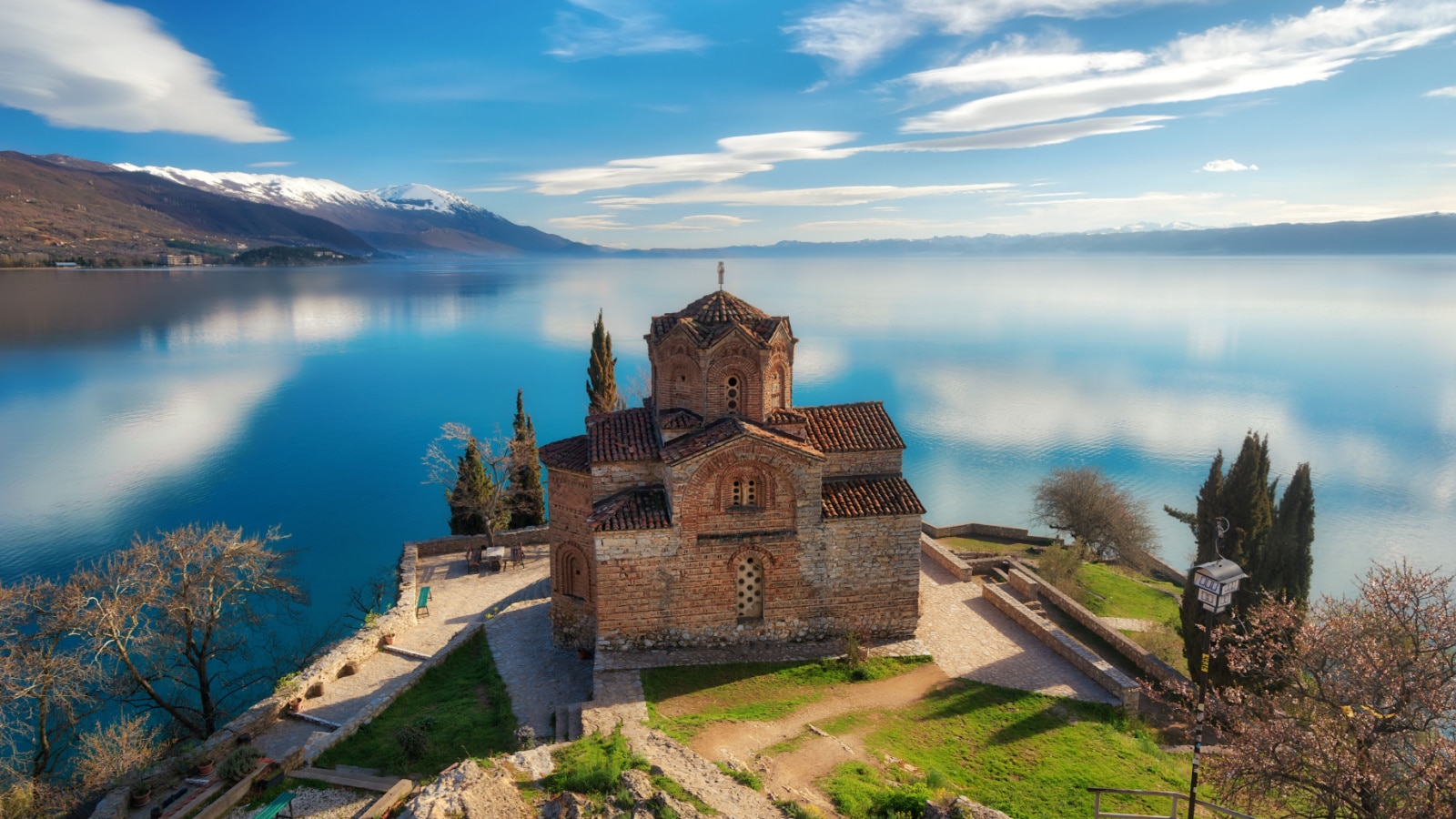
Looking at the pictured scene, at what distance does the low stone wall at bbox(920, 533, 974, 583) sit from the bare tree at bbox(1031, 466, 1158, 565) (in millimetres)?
9079

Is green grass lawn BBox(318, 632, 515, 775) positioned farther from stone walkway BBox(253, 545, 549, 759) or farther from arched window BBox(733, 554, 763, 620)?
arched window BBox(733, 554, 763, 620)

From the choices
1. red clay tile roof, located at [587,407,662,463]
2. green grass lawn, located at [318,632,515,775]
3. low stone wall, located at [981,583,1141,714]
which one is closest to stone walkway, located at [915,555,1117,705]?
low stone wall, located at [981,583,1141,714]

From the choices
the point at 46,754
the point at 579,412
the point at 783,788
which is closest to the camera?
the point at 783,788

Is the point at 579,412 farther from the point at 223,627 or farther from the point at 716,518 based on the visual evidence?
the point at 716,518

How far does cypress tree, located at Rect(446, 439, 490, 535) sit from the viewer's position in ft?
83.0

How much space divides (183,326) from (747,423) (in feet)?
375

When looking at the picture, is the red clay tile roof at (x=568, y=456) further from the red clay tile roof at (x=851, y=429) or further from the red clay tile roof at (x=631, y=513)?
the red clay tile roof at (x=851, y=429)

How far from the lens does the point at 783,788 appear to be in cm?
1152

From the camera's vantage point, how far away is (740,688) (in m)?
15.0

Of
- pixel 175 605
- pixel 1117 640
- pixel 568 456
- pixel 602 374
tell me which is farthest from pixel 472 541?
pixel 1117 640

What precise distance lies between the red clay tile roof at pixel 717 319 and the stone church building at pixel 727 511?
46 millimetres

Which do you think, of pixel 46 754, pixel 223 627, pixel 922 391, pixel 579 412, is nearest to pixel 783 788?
pixel 46 754

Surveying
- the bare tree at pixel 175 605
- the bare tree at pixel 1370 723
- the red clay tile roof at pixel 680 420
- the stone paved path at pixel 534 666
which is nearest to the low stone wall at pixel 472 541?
the bare tree at pixel 175 605

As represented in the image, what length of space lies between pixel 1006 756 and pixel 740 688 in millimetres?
5017
